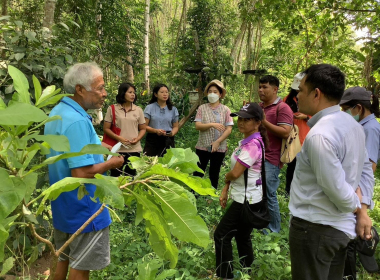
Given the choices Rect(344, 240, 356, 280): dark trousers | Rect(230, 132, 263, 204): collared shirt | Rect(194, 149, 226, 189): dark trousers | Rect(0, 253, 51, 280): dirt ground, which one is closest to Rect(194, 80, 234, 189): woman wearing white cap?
Rect(194, 149, 226, 189): dark trousers

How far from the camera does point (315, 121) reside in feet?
5.53

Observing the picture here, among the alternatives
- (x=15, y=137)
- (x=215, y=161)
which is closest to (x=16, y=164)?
(x=15, y=137)

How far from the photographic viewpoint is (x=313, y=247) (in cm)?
161

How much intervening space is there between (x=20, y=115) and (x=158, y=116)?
3.80m

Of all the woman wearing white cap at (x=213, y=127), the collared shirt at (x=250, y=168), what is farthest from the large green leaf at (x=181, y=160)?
the woman wearing white cap at (x=213, y=127)

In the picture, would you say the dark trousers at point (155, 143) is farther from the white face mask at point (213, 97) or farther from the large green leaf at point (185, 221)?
the large green leaf at point (185, 221)

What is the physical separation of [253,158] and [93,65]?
4.44 feet

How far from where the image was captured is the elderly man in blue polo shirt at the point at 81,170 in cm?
171

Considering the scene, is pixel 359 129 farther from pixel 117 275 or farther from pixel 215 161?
pixel 215 161

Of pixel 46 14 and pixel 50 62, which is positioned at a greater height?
pixel 46 14

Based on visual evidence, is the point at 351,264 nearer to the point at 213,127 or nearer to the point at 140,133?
the point at 213,127

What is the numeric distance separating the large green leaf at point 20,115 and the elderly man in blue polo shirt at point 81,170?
3.80 ft

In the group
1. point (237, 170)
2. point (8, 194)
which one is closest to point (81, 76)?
point (237, 170)

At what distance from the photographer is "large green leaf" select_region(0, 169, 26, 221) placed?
1.80 ft
